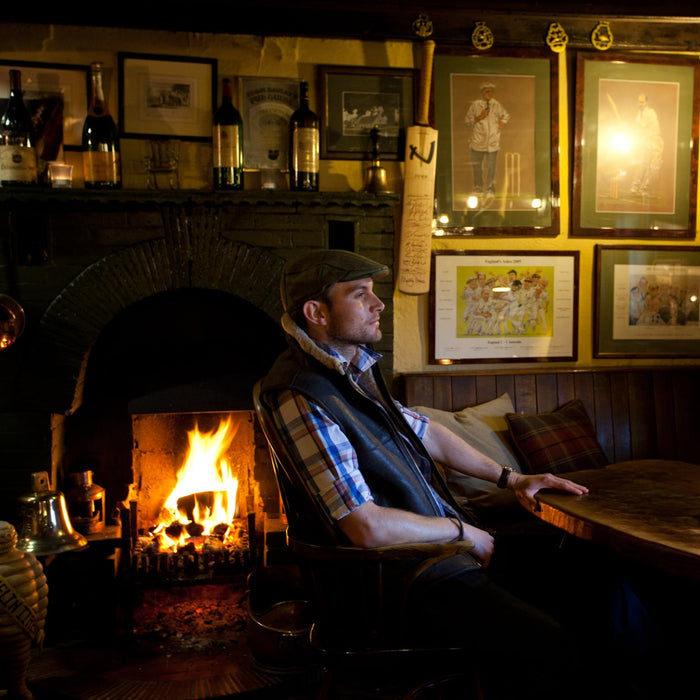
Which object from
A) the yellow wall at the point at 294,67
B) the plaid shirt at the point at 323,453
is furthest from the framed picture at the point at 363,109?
the plaid shirt at the point at 323,453

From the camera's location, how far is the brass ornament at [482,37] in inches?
138

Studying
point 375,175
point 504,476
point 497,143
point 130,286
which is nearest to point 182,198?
point 130,286

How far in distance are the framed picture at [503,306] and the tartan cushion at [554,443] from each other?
1.44 feet

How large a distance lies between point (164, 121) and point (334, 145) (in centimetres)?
84

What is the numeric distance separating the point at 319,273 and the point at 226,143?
5.00ft

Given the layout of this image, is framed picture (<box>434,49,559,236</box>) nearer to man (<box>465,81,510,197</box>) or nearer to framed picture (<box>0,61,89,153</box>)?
man (<box>465,81,510,197</box>)

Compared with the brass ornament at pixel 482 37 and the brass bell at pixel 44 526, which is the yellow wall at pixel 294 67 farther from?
the brass bell at pixel 44 526

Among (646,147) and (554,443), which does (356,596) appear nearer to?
(554,443)

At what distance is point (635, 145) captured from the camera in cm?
367

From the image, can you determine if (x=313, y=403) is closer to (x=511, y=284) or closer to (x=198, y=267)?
(x=198, y=267)

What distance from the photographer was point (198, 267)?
3.18 meters

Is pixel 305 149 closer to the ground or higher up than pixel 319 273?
higher up

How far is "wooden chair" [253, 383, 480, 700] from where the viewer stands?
166cm

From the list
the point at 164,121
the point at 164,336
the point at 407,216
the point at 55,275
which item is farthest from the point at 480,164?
the point at 55,275
